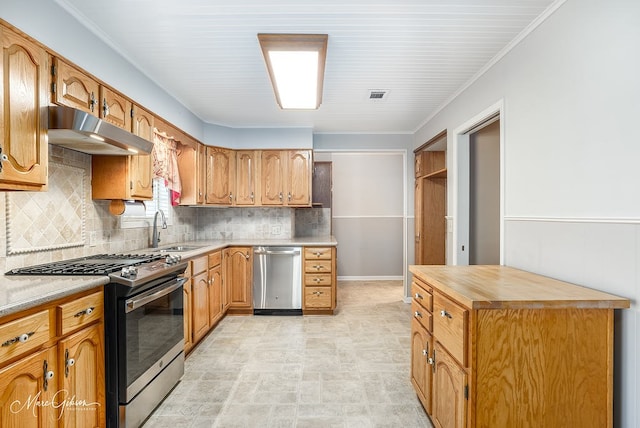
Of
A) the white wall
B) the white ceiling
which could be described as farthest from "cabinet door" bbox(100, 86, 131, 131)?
the white wall

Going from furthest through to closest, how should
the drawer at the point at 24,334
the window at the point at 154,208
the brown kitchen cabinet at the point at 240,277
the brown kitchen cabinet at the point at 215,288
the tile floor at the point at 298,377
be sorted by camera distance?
the brown kitchen cabinet at the point at 240,277 < the brown kitchen cabinet at the point at 215,288 < the window at the point at 154,208 < the tile floor at the point at 298,377 < the drawer at the point at 24,334

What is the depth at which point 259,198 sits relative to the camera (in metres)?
4.30

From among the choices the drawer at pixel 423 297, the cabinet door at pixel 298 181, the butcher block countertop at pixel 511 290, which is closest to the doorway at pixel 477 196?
the butcher block countertop at pixel 511 290

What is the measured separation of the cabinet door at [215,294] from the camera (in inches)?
132

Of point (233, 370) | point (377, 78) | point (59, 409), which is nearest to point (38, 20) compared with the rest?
point (59, 409)

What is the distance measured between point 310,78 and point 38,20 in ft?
5.41

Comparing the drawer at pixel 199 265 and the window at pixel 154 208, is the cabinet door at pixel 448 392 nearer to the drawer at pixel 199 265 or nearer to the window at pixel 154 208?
the drawer at pixel 199 265

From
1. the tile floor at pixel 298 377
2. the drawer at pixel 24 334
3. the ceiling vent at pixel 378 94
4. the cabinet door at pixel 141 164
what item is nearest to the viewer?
the drawer at pixel 24 334

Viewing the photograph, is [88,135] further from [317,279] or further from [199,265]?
[317,279]

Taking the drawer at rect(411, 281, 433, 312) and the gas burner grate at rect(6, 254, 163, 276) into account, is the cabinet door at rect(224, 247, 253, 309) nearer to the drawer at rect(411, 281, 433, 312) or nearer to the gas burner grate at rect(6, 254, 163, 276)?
the gas burner grate at rect(6, 254, 163, 276)

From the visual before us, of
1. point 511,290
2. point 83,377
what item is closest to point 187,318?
point 83,377

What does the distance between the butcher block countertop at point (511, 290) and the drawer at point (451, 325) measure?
0.18 feet

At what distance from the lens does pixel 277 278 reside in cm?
396

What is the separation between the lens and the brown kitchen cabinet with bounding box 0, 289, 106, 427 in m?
1.21
